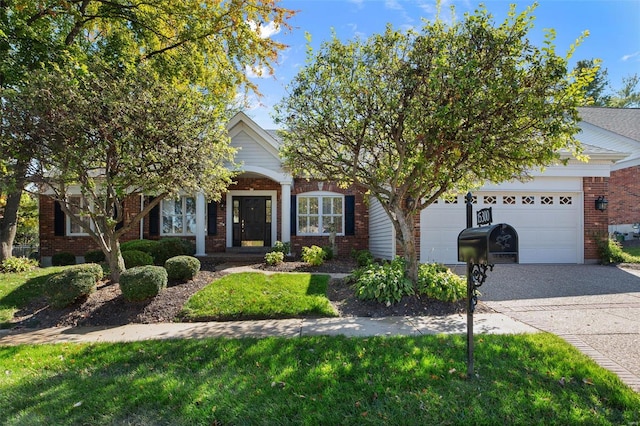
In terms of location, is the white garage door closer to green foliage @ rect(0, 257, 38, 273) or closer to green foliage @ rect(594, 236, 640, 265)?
green foliage @ rect(594, 236, 640, 265)

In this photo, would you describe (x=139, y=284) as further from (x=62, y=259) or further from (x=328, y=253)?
(x=62, y=259)

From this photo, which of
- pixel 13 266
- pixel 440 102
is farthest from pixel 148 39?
pixel 440 102

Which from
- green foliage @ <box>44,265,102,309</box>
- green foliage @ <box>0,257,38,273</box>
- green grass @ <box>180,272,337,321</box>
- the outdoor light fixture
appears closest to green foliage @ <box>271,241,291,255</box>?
green grass @ <box>180,272,337,321</box>

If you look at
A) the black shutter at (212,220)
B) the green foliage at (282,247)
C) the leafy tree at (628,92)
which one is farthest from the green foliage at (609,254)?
the leafy tree at (628,92)

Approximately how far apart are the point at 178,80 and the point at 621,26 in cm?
1228

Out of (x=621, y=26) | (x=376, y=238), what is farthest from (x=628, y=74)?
(x=376, y=238)

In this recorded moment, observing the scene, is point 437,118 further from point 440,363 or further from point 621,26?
point 621,26

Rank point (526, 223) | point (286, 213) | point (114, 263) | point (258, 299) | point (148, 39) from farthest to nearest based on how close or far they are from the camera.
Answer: point (286, 213), point (526, 223), point (148, 39), point (114, 263), point (258, 299)

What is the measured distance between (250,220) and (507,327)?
11060 mm

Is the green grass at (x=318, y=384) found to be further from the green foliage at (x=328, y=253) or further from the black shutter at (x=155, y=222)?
the black shutter at (x=155, y=222)

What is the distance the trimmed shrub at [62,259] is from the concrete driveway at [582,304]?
1366cm

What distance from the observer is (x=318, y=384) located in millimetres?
3334

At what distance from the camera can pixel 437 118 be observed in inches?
222

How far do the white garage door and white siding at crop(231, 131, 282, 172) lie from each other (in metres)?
5.61
